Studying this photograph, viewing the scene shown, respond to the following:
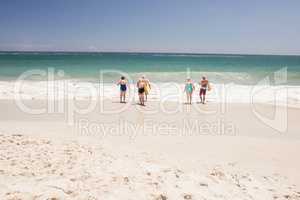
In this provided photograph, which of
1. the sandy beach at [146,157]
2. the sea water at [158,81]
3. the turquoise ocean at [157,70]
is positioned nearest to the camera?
the sandy beach at [146,157]

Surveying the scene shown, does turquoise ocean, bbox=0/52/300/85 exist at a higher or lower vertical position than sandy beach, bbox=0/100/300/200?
higher

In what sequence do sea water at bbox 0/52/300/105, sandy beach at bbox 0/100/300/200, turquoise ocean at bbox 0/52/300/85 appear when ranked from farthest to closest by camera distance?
turquoise ocean at bbox 0/52/300/85, sea water at bbox 0/52/300/105, sandy beach at bbox 0/100/300/200

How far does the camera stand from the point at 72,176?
479cm

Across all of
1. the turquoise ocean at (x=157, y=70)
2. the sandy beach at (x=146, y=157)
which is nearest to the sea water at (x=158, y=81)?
the turquoise ocean at (x=157, y=70)

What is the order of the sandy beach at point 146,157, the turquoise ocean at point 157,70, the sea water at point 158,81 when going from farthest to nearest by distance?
the turquoise ocean at point 157,70, the sea water at point 158,81, the sandy beach at point 146,157

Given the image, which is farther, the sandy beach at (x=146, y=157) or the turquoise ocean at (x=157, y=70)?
the turquoise ocean at (x=157, y=70)

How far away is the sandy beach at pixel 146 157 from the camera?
4.46m

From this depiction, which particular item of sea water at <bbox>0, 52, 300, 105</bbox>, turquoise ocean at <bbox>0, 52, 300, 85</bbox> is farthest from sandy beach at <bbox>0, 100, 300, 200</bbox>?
turquoise ocean at <bbox>0, 52, 300, 85</bbox>

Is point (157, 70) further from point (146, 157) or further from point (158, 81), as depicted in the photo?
point (146, 157)

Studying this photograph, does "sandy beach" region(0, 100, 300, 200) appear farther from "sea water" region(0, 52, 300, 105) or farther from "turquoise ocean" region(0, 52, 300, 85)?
"turquoise ocean" region(0, 52, 300, 85)

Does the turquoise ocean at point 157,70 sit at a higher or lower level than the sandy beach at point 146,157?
higher

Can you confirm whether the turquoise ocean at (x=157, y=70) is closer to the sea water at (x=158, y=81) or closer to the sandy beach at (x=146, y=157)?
the sea water at (x=158, y=81)

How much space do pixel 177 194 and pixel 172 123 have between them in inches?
247

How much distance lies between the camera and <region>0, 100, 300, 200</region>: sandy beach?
4.46 m
